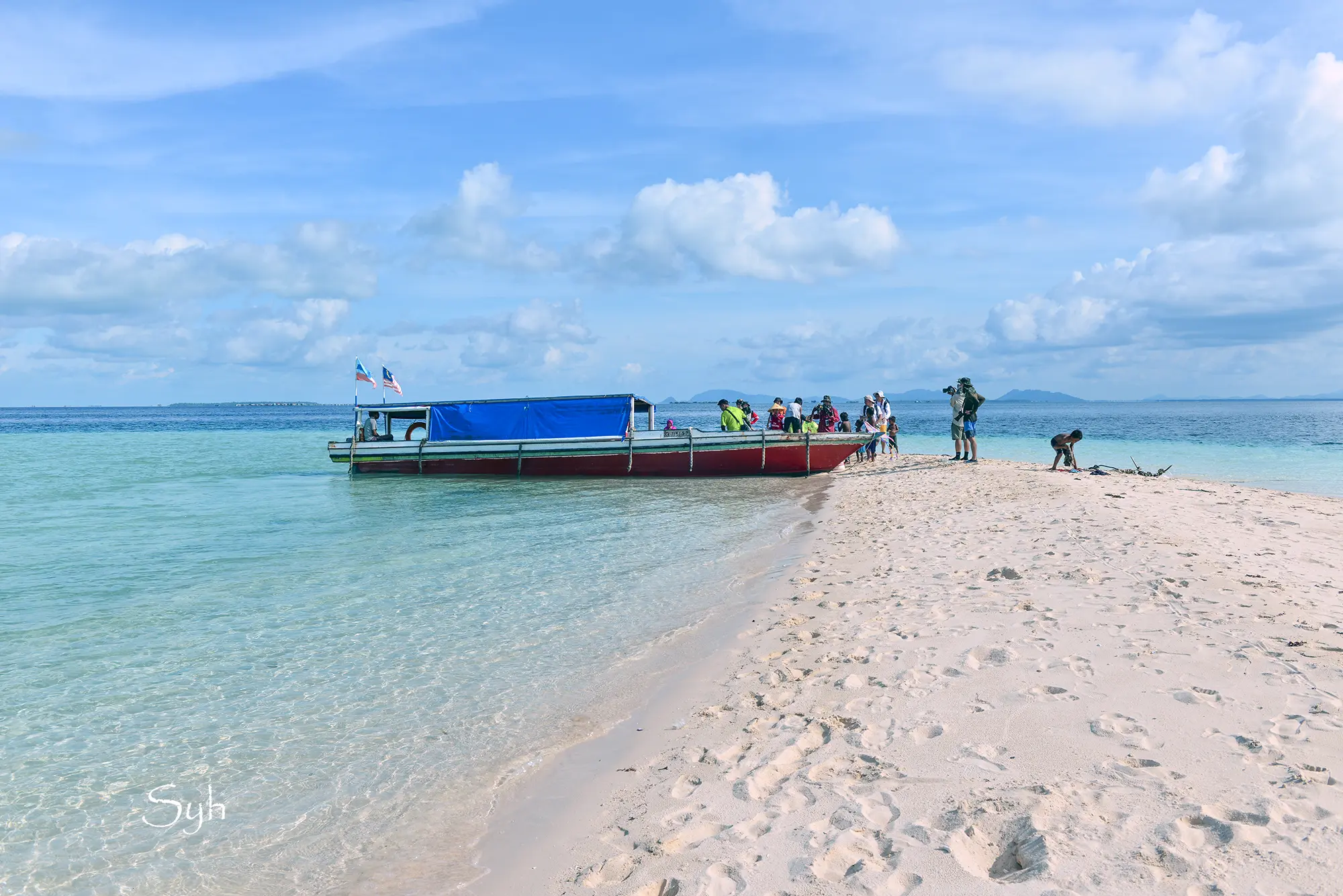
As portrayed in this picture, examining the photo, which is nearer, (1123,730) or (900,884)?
(900,884)

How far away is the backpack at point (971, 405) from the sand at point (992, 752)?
13.5 metres

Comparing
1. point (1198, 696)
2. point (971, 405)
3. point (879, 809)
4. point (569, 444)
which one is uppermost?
point (971, 405)

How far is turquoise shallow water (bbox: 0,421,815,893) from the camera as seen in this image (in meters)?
5.04

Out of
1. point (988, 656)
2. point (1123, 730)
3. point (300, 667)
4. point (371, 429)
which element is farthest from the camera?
point (371, 429)

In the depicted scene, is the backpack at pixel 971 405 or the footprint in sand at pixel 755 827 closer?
the footprint in sand at pixel 755 827

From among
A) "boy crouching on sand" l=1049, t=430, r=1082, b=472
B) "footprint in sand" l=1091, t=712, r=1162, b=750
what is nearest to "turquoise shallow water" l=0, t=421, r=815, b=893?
"footprint in sand" l=1091, t=712, r=1162, b=750

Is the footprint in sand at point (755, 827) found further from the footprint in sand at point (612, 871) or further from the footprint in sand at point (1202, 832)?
the footprint in sand at point (1202, 832)

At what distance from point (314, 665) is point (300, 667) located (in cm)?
13

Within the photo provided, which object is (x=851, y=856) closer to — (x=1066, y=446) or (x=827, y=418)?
(x=1066, y=446)

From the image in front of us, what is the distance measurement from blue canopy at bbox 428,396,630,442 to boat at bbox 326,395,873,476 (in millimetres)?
28

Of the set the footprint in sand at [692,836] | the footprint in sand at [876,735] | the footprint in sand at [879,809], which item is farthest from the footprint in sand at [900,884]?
the footprint in sand at [876,735]

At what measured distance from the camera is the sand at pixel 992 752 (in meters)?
3.68

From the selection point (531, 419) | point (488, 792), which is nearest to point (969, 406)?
point (531, 419)

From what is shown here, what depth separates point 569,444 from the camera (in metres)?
27.3
